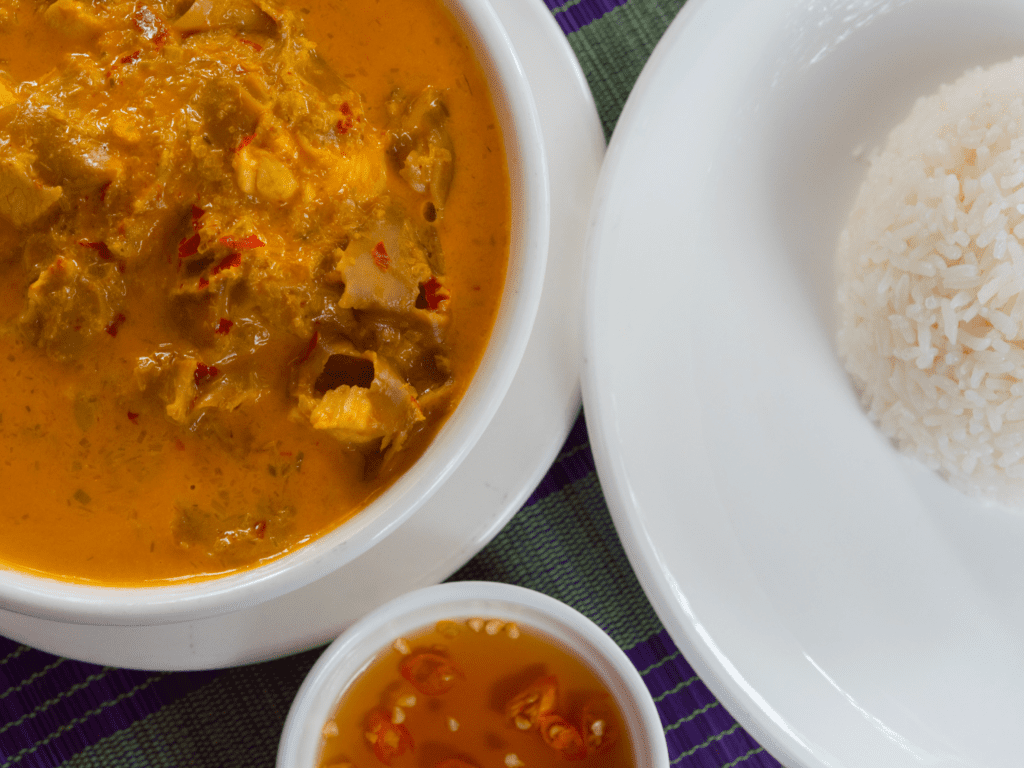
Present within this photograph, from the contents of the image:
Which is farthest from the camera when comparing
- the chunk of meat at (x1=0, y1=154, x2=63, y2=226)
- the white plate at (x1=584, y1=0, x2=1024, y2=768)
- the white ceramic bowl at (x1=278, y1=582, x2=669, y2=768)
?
the white plate at (x1=584, y1=0, x2=1024, y2=768)

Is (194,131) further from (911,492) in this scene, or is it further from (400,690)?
(911,492)

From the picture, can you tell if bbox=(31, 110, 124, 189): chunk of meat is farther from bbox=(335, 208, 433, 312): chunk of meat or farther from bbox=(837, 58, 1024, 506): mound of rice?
bbox=(837, 58, 1024, 506): mound of rice

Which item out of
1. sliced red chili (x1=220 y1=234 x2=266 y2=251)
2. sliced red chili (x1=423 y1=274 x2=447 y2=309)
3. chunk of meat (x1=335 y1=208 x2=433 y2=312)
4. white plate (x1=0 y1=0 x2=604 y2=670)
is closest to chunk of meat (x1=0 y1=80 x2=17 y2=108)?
sliced red chili (x1=220 y1=234 x2=266 y2=251)

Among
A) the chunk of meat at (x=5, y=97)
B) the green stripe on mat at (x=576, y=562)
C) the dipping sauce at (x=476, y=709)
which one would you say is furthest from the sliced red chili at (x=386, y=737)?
the chunk of meat at (x=5, y=97)

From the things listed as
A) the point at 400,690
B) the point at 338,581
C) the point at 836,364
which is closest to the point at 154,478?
the point at 338,581

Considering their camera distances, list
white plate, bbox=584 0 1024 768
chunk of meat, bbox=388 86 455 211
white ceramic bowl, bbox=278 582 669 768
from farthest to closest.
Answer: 1. white plate, bbox=584 0 1024 768
2. white ceramic bowl, bbox=278 582 669 768
3. chunk of meat, bbox=388 86 455 211

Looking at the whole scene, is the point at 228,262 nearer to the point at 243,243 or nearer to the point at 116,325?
the point at 243,243

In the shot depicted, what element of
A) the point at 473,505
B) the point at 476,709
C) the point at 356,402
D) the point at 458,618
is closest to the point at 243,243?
the point at 356,402
